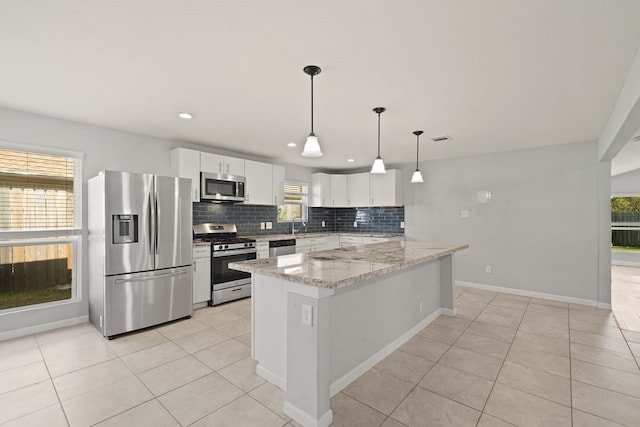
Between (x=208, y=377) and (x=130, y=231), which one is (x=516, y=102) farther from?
(x=130, y=231)

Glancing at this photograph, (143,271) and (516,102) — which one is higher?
(516,102)

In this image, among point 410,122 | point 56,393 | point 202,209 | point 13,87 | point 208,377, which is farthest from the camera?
point 202,209

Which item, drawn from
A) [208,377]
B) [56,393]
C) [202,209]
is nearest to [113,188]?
[202,209]

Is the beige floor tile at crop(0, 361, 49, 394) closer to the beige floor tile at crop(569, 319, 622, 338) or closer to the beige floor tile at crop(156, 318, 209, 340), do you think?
the beige floor tile at crop(156, 318, 209, 340)

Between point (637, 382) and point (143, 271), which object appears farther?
point (143, 271)

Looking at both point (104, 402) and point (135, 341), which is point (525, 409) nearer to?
point (104, 402)

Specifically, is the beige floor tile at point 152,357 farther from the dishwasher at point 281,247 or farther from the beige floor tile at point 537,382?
the beige floor tile at point 537,382

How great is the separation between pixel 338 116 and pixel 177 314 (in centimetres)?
298

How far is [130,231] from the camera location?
3.29 m

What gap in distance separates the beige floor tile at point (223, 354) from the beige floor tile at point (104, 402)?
52cm

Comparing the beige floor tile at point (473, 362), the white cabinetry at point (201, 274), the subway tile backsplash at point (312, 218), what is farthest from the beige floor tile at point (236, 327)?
the beige floor tile at point (473, 362)

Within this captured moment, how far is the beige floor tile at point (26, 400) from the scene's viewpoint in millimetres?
1953

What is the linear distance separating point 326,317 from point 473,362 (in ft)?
5.54

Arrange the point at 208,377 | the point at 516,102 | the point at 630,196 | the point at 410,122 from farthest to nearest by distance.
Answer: the point at 630,196
the point at 410,122
the point at 516,102
the point at 208,377
